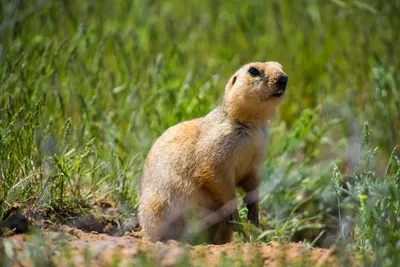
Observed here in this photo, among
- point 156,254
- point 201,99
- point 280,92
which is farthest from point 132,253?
point 201,99

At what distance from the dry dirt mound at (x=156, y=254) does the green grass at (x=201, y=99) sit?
0.33m

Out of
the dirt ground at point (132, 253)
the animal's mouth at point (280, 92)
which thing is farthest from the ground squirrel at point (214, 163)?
the dirt ground at point (132, 253)

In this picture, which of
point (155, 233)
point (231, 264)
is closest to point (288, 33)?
point (155, 233)

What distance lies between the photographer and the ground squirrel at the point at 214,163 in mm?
4082

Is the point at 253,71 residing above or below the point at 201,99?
above

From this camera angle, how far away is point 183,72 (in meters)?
6.25

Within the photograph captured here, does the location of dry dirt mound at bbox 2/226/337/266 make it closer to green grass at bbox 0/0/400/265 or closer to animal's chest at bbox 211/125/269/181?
green grass at bbox 0/0/400/265

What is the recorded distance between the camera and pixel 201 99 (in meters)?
5.36

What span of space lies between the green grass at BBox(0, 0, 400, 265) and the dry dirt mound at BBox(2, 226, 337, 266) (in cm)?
33

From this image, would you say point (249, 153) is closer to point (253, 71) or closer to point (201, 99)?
point (253, 71)

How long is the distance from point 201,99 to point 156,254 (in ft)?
8.19

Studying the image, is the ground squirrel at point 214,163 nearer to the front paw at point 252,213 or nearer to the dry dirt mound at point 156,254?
the front paw at point 252,213

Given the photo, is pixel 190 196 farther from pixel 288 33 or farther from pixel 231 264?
pixel 288 33

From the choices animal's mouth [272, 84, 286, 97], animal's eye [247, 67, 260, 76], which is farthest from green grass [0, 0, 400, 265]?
animal's eye [247, 67, 260, 76]
